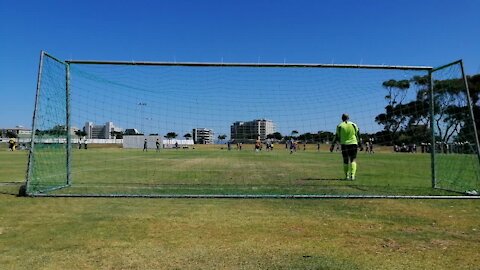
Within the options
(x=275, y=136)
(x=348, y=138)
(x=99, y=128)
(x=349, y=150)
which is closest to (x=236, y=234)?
(x=349, y=150)

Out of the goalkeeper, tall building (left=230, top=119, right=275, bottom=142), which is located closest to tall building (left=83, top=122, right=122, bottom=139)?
tall building (left=230, top=119, right=275, bottom=142)

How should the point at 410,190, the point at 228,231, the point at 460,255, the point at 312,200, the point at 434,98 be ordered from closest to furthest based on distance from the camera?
the point at 460,255 → the point at 228,231 → the point at 312,200 → the point at 410,190 → the point at 434,98

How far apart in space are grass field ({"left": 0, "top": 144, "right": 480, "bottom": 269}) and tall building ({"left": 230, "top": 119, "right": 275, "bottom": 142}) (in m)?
4.47

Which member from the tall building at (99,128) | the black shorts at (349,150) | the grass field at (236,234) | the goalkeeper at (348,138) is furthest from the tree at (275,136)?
the grass field at (236,234)

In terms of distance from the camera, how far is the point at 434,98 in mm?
12180

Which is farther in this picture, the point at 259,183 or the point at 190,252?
the point at 259,183

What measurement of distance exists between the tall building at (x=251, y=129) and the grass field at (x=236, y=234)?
4.47 m

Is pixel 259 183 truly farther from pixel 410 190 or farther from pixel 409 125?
pixel 409 125

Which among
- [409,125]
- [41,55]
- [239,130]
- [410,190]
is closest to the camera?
[41,55]

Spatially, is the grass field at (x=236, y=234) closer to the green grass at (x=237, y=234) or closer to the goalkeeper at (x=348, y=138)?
the green grass at (x=237, y=234)

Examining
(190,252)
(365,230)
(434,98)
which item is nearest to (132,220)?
(190,252)

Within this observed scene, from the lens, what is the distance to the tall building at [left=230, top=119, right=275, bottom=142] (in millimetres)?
13156

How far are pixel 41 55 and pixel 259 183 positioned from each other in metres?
6.21

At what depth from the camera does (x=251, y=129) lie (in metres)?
13.3
